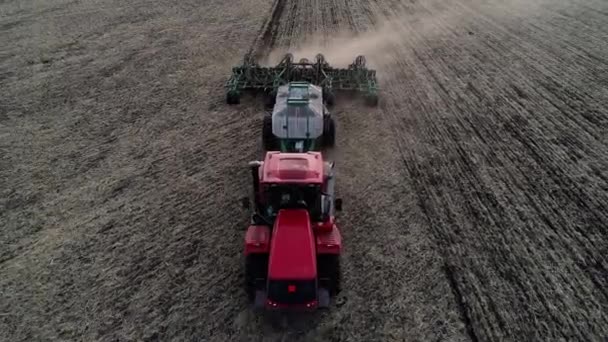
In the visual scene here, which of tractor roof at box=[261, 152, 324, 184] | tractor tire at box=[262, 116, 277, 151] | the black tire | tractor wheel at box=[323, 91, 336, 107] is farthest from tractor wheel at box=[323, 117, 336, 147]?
the black tire

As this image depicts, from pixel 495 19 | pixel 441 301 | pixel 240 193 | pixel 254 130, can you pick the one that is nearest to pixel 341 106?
pixel 254 130

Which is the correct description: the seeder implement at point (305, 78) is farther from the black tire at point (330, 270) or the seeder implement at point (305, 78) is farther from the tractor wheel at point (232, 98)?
the black tire at point (330, 270)

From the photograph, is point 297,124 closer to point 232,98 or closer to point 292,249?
point 232,98

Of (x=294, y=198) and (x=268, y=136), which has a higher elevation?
(x=294, y=198)

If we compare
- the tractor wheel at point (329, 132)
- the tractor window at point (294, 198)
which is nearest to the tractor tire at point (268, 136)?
the tractor wheel at point (329, 132)

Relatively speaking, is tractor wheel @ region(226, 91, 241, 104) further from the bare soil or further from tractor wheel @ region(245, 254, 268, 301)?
tractor wheel @ region(245, 254, 268, 301)

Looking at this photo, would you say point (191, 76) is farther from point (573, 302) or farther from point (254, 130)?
point (573, 302)

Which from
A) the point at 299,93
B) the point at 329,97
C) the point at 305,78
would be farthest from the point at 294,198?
the point at 305,78
